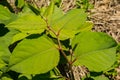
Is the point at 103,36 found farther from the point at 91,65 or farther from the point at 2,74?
the point at 2,74

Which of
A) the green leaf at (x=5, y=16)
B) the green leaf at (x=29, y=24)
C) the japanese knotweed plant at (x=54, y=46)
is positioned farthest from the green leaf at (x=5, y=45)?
the green leaf at (x=29, y=24)

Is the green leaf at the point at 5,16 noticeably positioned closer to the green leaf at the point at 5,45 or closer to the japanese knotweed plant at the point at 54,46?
the green leaf at the point at 5,45

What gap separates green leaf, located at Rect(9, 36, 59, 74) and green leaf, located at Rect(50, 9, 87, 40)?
0.08m

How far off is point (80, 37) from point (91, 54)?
9 centimetres

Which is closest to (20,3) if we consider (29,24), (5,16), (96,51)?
(5,16)

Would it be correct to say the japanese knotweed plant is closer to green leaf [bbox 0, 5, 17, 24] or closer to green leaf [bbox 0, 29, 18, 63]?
green leaf [bbox 0, 29, 18, 63]

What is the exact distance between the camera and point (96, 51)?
1044mm

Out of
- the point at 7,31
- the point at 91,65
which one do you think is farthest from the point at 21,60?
the point at 7,31

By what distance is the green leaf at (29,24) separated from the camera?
102 cm

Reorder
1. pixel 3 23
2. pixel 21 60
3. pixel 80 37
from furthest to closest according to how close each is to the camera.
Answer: pixel 3 23, pixel 80 37, pixel 21 60

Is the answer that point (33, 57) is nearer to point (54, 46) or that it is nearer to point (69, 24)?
point (54, 46)

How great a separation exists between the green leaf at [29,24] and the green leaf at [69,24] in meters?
0.05

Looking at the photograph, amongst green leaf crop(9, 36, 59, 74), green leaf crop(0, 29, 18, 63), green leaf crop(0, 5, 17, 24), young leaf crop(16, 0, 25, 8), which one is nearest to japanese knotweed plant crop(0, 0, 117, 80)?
green leaf crop(9, 36, 59, 74)

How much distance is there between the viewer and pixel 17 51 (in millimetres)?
971
